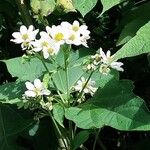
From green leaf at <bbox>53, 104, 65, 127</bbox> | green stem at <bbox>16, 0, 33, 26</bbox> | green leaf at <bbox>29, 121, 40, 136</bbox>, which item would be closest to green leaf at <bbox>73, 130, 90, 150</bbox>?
green leaf at <bbox>53, 104, 65, 127</bbox>

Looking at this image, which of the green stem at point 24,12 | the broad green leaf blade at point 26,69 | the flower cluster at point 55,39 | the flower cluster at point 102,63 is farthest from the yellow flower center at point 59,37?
the green stem at point 24,12

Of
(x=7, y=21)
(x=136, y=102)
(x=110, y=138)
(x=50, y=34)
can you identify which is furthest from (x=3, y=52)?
(x=136, y=102)

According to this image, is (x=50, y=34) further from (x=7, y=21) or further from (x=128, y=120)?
(x=7, y=21)

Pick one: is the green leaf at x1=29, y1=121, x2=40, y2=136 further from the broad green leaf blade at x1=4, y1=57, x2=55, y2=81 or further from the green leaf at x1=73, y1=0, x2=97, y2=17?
the green leaf at x1=73, y1=0, x2=97, y2=17

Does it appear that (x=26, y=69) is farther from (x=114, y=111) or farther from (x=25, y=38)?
(x=114, y=111)

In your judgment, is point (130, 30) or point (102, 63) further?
point (130, 30)

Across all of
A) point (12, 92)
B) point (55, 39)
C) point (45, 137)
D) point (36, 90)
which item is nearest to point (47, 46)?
point (55, 39)
